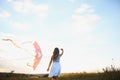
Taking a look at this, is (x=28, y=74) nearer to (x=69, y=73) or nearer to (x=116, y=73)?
(x=69, y=73)

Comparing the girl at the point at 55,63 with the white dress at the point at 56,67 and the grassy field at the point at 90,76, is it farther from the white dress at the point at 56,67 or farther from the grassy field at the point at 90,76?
the grassy field at the point at 90,76

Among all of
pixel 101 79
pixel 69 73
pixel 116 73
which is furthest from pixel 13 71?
pixel 116 73

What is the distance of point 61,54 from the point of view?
1095cm

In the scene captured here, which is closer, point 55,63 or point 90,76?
point 55,63

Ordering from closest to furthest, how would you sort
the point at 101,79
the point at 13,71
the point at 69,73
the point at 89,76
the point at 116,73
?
the point at 116,73 → the point at 101,79 → the point at 89,76 → the point at 69,73 → the point at 13,71

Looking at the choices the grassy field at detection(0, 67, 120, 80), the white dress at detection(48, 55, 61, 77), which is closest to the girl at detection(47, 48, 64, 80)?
the white dress at detection(48, 55, 61, 77)

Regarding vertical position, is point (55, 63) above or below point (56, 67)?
above

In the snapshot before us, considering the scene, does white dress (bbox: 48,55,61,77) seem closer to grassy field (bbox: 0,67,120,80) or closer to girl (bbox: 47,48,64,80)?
girl (bbox: 47,48,64,80)

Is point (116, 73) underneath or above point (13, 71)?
underneath

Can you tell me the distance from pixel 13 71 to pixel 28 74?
1820 mm

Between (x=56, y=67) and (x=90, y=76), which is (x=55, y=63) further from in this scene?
(x=90, y=76)

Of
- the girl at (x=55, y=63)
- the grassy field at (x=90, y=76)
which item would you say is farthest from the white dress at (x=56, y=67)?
the grassy field at (x=90, y=76)

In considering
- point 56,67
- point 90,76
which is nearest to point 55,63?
point 56,67

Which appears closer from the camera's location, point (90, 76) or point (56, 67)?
point (56, 67)
